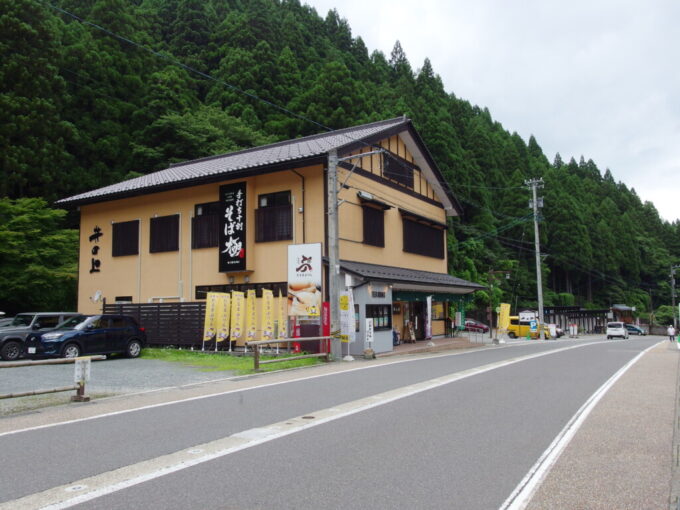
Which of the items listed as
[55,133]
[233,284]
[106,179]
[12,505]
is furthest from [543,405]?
[106,179]

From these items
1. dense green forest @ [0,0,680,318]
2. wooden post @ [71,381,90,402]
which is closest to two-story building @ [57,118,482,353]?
dense green forest @ [0,0,680,318]

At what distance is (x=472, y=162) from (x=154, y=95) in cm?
3497

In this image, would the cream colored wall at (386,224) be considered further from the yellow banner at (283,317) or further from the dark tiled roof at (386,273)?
the yellow banner at (283,317)

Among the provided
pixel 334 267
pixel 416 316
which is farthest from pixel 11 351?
pixel 416 316

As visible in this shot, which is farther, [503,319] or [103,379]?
[503,319]

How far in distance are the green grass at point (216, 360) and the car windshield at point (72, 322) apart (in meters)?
2.74

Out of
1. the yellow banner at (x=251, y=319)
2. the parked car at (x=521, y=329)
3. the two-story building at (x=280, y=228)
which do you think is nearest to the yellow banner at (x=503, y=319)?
the two-story building at (x=280, y=228)

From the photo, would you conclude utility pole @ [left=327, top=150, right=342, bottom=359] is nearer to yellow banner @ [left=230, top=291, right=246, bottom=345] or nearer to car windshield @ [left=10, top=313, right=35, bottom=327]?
yellow banner @ [left=230, top=291, right=246, bottom=345]

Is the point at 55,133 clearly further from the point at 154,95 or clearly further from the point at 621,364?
the point at 621,364

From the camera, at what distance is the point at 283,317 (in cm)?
2014

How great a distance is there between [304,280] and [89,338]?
750 centimetres

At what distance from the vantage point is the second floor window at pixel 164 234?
937 inches

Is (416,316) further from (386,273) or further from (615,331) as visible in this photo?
(615,331)

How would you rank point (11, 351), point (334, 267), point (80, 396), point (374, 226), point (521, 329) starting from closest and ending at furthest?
point (80, 396) → point (11, 351) → point (334, 267) → point (374, 226) → point (521, 329)
